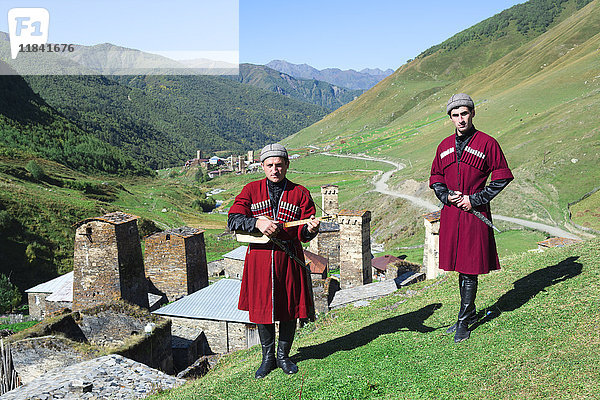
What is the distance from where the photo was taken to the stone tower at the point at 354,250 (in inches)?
878

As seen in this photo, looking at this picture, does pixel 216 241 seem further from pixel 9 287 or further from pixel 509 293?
pixel 509 293

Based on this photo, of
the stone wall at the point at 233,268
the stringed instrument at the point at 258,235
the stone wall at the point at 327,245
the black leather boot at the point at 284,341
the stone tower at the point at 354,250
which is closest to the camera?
the stringed instrument at the point at 258,235

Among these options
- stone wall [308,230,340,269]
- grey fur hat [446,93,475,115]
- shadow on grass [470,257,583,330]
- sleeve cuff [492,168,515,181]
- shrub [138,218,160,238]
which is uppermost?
grey fur hat [446,93,475,115]

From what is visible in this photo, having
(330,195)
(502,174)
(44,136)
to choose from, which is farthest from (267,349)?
(44,136)

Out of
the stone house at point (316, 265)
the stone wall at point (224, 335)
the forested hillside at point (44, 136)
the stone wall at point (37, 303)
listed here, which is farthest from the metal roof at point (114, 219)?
the forested hillside at point (44, 136)

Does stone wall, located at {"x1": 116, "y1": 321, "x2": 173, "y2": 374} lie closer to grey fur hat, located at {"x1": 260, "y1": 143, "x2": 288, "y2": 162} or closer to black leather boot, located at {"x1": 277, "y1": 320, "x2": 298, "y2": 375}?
black leather boot, located at {"x1": 277, "y1": 320, "x2": 298, "y2": 375}

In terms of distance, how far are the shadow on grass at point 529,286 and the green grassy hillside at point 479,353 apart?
19 mm

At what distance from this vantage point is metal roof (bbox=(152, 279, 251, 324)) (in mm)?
17469

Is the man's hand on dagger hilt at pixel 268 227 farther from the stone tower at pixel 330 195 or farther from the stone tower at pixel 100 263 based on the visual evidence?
the stone tower at pixel 330 195

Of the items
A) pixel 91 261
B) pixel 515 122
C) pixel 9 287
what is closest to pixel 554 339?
pixel 91 261

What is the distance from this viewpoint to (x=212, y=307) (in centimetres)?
1827

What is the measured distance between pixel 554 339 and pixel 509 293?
2.44 metres

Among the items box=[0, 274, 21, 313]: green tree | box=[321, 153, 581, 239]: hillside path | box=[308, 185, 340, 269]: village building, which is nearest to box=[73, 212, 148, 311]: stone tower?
box=[308, 185, 340, 269]: village building

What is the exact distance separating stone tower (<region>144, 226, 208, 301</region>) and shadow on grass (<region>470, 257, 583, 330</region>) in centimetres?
1766
